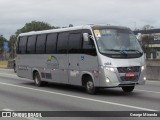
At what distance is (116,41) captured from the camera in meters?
15.9

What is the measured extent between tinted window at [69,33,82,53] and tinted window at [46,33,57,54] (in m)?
1.60

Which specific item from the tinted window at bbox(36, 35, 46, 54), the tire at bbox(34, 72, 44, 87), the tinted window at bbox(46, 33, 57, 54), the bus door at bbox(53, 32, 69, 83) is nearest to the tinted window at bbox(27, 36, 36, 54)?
the tinted window at bbox(36, 35, 46, 54)

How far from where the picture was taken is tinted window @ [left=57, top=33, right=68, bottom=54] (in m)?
18.2

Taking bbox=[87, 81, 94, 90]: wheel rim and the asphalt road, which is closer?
the asphalt road

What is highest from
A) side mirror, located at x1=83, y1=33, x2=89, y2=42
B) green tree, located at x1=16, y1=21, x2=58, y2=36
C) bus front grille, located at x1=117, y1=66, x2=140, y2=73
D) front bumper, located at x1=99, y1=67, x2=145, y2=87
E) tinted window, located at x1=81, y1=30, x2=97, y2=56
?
green tree, located at x1=16, y1=21, x2=58, y2=36

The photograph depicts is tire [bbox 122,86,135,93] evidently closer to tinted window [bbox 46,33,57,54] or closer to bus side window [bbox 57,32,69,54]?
bus side window [bbox 57,32,69,54]

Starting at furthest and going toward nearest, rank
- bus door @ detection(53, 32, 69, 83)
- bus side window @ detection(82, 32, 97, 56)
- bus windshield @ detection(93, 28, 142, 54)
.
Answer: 1. bus door @ detection(53, 32, 69, 83)
2. bus side window @ detection(82, 32, 97, 56)
3. bus windshield @ detection(93, 28, 142, 54)

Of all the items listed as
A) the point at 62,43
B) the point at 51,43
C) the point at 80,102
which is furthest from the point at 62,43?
the point at 80,102

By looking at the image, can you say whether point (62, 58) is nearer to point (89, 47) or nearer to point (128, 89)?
point (89, 47)

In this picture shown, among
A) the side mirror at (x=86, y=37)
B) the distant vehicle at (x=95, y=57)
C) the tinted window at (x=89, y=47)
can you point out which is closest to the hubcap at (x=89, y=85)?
the distant vehicle at (x=95, y=57)

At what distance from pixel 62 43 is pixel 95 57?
314 cm

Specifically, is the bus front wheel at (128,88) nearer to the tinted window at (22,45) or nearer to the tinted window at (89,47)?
the tinted window at (89,47)

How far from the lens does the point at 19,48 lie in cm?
2344

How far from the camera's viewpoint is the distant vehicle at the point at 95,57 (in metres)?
15.4
